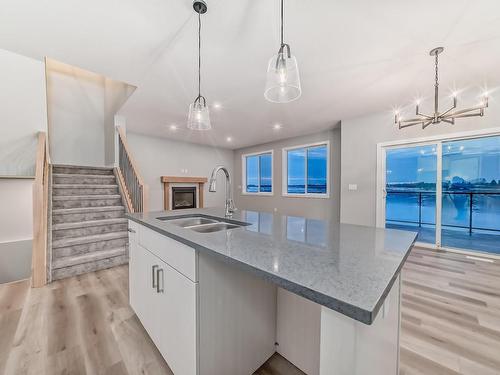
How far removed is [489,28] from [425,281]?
8.59 feet

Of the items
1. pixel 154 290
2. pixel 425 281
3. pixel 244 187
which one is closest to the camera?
pixel 154 290

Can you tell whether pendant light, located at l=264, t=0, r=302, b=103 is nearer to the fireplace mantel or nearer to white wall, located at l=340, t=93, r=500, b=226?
white wall, located at l=340, t=93, r=500, b=226

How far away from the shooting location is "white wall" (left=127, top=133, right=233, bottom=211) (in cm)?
588

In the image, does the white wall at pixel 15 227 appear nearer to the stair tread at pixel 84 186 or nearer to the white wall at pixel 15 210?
the white wall at pixel 15 210

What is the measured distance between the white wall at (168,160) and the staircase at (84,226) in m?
1.99

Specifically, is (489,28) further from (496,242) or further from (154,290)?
(496,242)

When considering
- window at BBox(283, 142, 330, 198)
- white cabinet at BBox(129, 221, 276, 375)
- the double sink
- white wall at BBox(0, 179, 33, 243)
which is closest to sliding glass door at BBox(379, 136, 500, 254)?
window at BBox(283, 142, 330, 198)

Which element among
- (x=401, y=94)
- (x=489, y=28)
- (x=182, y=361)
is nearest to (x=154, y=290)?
(x=182, y=361)

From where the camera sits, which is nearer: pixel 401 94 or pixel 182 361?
pixel 182 361

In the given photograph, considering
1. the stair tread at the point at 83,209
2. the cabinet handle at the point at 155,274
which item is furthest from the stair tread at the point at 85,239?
the cabinet handle at the point at 155,274

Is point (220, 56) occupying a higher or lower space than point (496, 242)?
higher

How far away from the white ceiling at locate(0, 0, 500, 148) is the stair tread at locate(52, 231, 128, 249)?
2.18 meters

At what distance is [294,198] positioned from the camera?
6.12 metres

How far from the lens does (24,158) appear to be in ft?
12.2
